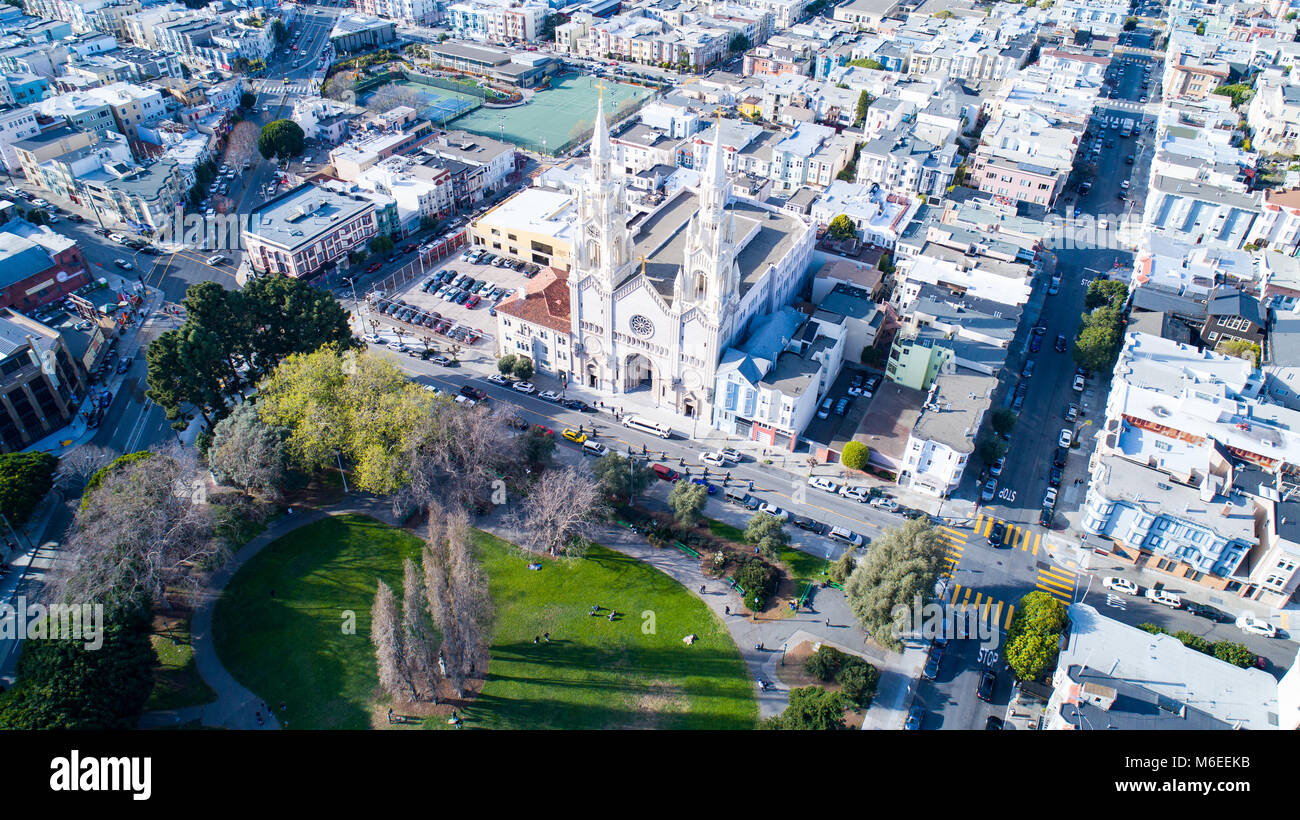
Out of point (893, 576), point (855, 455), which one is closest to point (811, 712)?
point (893, 576)

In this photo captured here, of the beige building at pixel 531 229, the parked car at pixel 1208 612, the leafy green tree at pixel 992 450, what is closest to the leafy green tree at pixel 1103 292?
the leafy green tree at pixel 992 450

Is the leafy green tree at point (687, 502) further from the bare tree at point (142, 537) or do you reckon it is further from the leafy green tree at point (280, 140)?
the leafy green tree at point (280, 140)

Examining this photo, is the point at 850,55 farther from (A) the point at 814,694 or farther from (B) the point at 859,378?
(A) the point at 814,694

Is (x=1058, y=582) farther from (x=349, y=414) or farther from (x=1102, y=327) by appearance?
(x=349, y=414)

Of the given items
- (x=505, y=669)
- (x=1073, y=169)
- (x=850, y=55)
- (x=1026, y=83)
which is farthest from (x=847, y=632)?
(x=850, y=55)

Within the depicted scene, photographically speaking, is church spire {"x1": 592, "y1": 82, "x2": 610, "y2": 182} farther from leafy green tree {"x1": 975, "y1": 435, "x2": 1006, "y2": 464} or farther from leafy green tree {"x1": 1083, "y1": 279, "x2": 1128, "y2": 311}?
leafy green tree {"x1": 1083, "y1": 279, "x2": 1128, "y2": 311}

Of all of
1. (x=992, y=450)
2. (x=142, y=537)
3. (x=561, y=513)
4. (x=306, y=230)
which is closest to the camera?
(x=142, y=537)

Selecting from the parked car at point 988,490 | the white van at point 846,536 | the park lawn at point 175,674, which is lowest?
the park lawn at point 175,674
